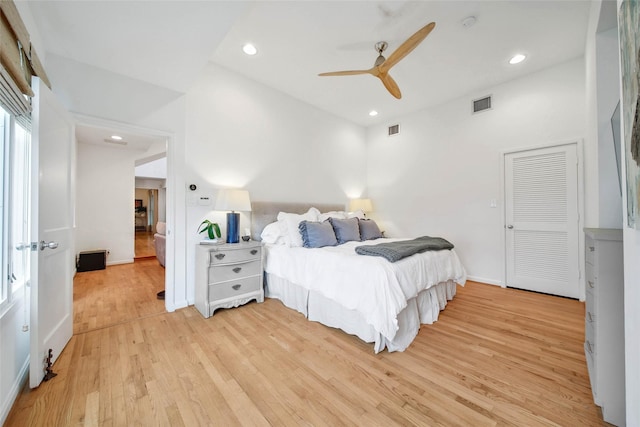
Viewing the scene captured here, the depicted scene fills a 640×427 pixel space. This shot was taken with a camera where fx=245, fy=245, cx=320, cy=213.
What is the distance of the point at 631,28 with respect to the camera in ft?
2.85

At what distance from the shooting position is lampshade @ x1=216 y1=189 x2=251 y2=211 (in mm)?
2938

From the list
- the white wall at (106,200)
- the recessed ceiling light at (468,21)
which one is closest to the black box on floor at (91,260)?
the white wall at (106,200)

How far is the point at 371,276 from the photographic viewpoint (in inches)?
79.7

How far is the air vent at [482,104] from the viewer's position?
12.2 ft

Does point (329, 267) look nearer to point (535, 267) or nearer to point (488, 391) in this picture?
point (488, 391)

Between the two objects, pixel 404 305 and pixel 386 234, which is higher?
pixel 386 234

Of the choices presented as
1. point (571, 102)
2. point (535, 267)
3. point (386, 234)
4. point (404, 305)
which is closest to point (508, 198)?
point (535, 267)

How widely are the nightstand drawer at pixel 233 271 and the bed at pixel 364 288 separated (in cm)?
22

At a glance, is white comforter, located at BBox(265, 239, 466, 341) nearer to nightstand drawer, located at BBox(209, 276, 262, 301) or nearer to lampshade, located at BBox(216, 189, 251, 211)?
nightstand drawer, located at BBox(209, 276, 262, 301)

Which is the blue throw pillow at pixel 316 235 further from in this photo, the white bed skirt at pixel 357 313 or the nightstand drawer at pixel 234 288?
the nightstand drawer at pixel 234 288

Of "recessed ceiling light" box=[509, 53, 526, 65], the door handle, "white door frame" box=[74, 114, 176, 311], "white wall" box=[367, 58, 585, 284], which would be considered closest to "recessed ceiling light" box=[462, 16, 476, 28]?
"recessed ceiling light" box=[509, 53, 526, 65]

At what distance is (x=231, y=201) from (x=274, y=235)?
0.70m

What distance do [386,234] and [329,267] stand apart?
2.80 m

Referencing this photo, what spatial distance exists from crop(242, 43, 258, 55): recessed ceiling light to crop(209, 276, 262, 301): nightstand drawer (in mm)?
2658
